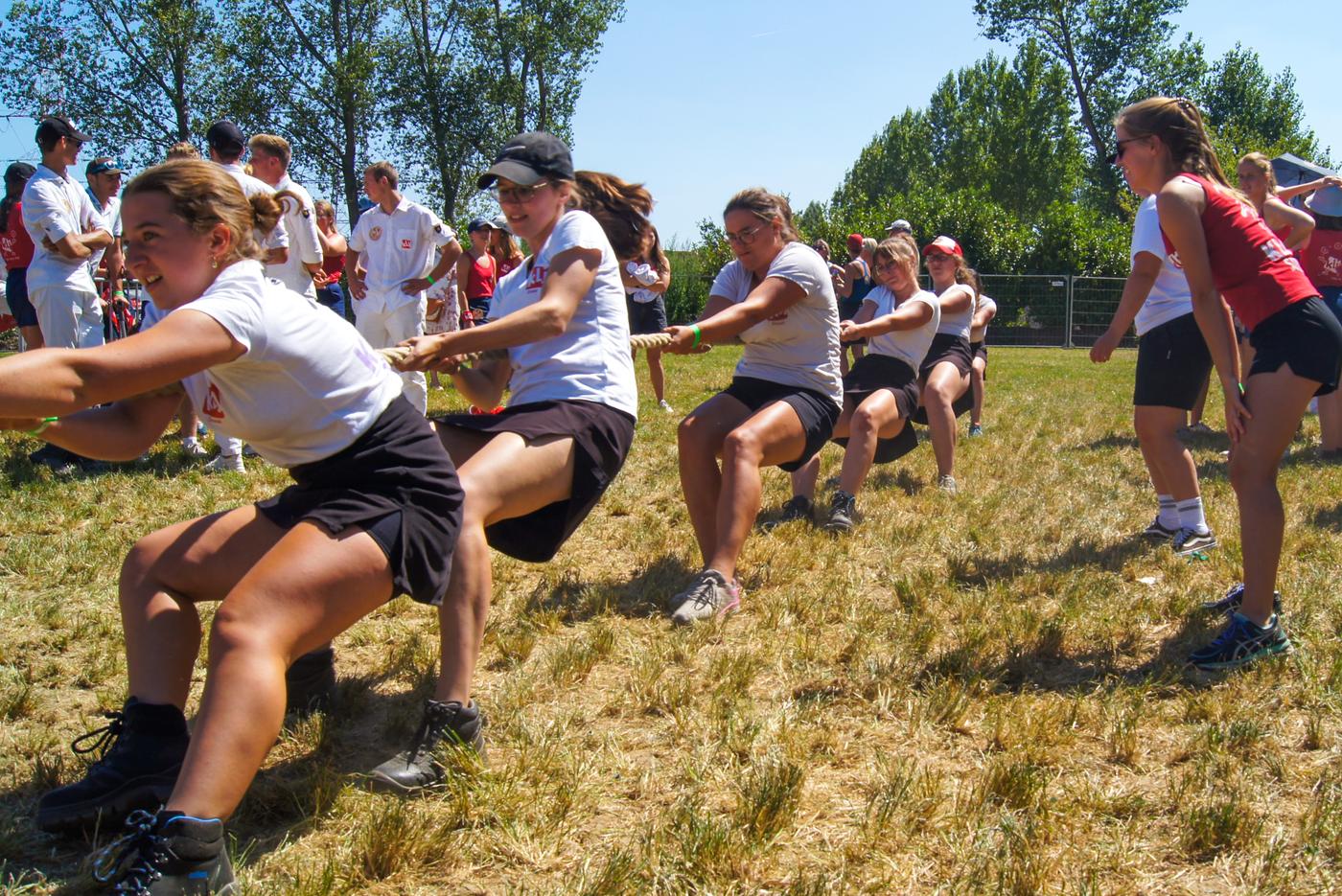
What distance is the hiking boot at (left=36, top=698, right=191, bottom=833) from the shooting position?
2393 mm

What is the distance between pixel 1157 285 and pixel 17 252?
7.44m

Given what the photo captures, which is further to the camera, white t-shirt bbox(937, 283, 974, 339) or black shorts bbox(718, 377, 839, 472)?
white t-shirt bbox(937, 283, 974, 339)

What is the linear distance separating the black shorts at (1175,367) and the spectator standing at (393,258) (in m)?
4.84

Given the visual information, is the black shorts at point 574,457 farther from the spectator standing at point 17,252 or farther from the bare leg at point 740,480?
the spectator standing at point 17,252

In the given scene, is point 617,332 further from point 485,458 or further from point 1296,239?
point 1296,239

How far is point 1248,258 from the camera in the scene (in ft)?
11.9

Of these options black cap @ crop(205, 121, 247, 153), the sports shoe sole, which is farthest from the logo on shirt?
black cap @ crop(205, 121, 247, 153)

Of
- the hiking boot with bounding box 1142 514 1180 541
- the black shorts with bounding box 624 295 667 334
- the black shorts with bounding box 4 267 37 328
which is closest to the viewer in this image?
the hiking boot with bounding box 1142 514 1180 541

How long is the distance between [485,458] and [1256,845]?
217 cm

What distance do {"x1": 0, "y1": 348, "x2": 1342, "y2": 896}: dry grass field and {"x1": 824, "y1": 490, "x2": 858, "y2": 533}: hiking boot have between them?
6.0 inches

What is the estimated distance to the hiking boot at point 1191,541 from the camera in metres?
5.01

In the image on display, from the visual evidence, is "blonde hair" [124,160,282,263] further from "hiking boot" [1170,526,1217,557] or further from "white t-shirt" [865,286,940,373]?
"white t-shirt" [865,286,940,373]

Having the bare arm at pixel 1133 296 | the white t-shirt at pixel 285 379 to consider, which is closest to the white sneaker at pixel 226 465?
the white t-shirt at pixel 285 379

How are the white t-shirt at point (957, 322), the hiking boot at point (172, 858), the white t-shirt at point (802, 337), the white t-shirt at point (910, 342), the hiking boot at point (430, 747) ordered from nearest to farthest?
1. the hiking boot at point (172, 858)
2. the hiking boot at point (430, 747)
3. the white t-shirt at point (802, 337)
4. the white t-shirt at point (910, 342)
5. the white t-shirt at point (957, 322)
